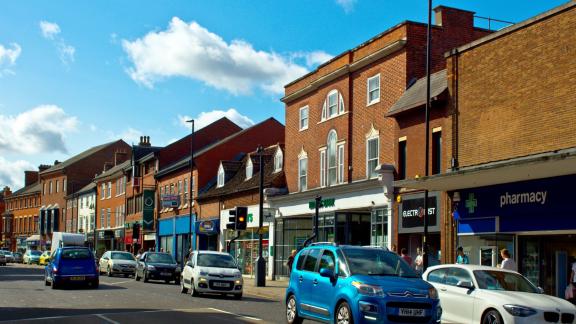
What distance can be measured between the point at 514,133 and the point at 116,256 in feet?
88.5

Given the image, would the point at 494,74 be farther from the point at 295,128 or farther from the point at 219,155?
the point at 219,155

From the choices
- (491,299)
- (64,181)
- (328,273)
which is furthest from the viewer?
(64,181)

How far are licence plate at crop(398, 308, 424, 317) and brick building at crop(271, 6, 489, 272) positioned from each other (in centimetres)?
Result: 1650

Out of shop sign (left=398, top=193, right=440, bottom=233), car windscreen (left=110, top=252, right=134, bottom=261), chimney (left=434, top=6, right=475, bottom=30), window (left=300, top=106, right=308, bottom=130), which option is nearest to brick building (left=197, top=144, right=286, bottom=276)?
window (left=300, top=106, right=308, bottom=130)

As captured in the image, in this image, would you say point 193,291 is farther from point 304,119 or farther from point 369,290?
point 304,119

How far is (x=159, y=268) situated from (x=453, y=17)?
1727 cm

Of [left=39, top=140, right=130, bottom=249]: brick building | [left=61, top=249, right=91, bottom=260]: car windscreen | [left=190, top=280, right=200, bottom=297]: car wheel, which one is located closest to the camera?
[left=190, top=280, right=200, bottom=297]: car wheel

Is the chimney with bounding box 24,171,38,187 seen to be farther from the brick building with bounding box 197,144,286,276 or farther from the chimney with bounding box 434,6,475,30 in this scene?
the chimney with bounding box 434,6,475,30

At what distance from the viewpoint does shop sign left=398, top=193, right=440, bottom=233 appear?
26.7 m

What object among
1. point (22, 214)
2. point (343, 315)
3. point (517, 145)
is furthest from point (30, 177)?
point (343, 315)

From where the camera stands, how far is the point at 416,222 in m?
27.5

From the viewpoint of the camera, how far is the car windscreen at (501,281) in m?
14.9

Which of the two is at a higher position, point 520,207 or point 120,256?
point 520,207

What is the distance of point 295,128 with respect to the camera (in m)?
39.5
